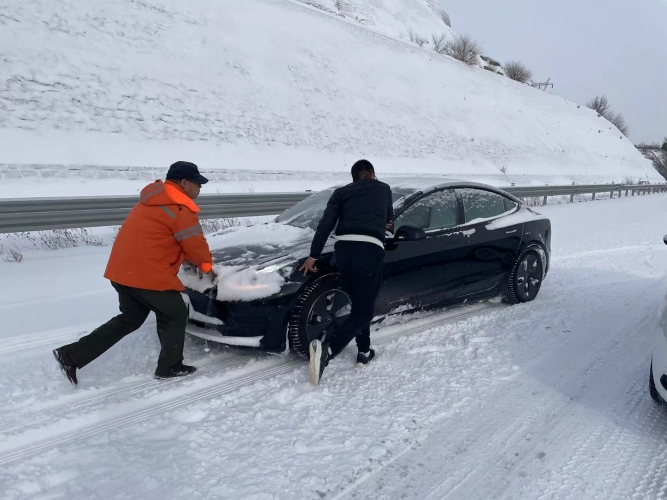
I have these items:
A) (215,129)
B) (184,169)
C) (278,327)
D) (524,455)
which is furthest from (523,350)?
(215,129)

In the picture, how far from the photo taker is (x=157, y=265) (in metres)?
3.34

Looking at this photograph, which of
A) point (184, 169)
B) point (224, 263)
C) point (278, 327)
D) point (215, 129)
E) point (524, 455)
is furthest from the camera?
point (215, 129)

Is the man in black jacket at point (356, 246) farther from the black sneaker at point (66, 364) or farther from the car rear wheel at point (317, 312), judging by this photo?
the black sneaker at point (66, 364)

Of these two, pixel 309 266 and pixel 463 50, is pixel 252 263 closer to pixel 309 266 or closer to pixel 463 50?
pixel 309 266

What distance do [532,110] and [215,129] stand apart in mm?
28870

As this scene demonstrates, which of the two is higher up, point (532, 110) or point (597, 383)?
point (532, 110)

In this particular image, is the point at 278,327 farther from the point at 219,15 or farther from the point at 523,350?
the point at 219,15

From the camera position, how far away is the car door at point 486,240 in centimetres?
501

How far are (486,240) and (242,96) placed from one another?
54.5 feet

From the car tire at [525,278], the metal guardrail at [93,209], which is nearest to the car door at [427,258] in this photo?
the car tire at [525,278]

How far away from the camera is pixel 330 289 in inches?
153

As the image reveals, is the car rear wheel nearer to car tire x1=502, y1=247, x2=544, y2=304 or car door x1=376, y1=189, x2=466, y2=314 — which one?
car door x1=376, y1=189, x2=466, y2=314

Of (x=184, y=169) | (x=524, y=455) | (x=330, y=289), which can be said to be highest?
(x=184, y=169)

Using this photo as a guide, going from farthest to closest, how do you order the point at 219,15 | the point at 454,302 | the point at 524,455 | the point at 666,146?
the point at 666,146 → the point at 219,15 → the point at 454,302 → the point at 524,455
